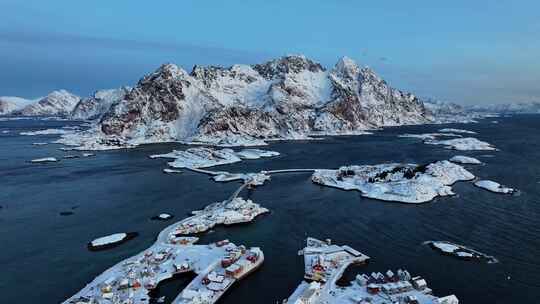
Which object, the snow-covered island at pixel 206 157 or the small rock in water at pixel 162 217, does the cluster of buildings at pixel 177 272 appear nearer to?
the small rock in water at pixel 162 217

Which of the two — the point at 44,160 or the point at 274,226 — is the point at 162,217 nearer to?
the point at 274,226

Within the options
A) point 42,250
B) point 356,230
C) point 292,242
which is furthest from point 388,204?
point 42,250

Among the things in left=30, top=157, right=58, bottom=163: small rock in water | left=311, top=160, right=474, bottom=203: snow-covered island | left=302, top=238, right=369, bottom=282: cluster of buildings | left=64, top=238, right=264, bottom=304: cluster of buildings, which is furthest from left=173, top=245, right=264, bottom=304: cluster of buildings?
left=30, top=157, right=58, bottom=163: small rock in water

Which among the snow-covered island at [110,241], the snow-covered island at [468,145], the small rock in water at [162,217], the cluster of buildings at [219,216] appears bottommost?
the snow-covered island at [110,241]

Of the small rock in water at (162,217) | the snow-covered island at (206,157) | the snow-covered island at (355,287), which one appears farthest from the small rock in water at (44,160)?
the snow-covered island at (355,287)

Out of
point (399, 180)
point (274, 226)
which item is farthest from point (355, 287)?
point (399, 180)
